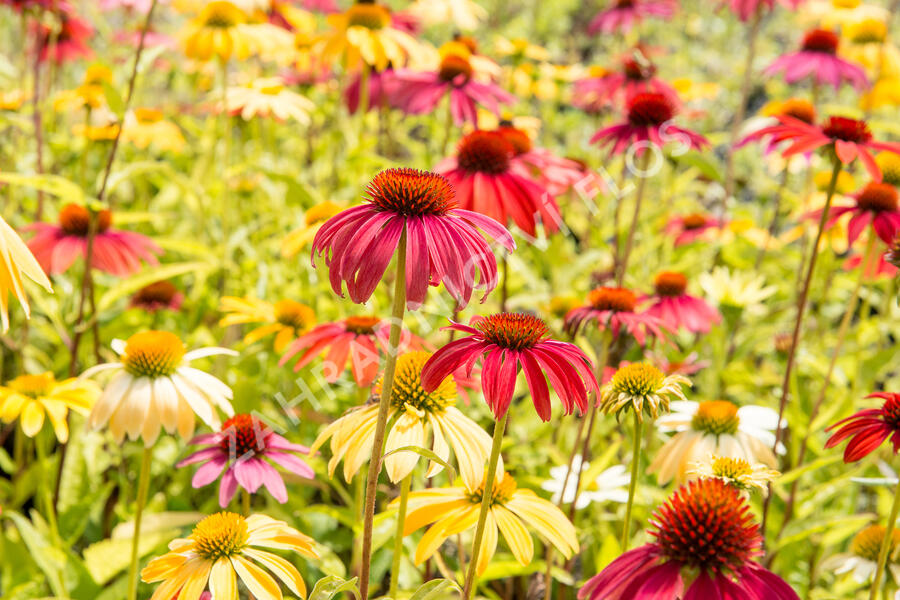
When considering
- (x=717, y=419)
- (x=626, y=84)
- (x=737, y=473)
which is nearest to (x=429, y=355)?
(x=737, y=473)

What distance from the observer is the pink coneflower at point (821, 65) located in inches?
113

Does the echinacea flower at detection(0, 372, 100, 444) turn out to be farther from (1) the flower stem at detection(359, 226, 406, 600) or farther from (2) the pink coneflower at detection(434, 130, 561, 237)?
(2) the pink coneflower at detection(434, 130, 561, 237)

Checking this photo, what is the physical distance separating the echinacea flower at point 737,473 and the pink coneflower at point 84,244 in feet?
5.13

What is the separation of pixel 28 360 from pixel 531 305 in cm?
144

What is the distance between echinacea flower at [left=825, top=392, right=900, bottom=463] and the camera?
1.16 metres

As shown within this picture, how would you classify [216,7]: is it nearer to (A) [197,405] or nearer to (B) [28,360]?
(B) [28,360]

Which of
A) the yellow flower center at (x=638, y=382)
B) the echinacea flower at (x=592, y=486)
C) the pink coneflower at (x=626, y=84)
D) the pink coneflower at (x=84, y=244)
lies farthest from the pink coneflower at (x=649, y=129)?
the pink coneflower at (x=84, y=244)

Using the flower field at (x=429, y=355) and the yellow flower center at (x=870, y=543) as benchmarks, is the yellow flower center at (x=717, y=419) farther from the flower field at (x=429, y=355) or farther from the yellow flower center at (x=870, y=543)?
the yellow flower center at (x=870, y=543)

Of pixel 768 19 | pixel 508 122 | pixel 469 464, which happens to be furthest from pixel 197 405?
pixel 768 19

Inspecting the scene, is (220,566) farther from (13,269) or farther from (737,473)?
(737,473)

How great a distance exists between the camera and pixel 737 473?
1.12 m

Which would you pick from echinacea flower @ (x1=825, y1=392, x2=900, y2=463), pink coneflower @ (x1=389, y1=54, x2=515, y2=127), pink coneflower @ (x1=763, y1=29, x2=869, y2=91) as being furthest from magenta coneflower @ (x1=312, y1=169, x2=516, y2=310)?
pink coneflower @ (x1=763, y1=29, x2=869, y2=91)

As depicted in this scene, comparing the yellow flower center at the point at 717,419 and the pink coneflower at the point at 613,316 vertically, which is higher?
the pink coneflower at the point at 613,316

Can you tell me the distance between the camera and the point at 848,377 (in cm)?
232
